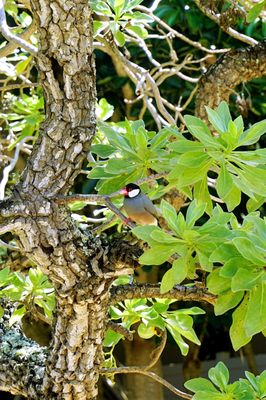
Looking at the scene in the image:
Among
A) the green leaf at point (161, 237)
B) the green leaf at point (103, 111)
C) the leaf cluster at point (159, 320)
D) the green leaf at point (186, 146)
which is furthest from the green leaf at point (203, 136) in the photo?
the green leaf at point (103, 111)

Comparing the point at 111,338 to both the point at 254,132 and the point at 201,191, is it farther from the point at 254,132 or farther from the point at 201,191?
the point at 254,132

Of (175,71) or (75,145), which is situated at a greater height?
(75,145)

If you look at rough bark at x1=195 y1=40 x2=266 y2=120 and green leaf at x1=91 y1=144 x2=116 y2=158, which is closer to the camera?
green leaf at x1=91 y1=144 x2=116 y2=158

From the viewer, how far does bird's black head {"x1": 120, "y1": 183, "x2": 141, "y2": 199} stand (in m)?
1.34

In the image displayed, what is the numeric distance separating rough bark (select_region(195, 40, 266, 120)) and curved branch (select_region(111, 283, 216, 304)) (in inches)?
24.5

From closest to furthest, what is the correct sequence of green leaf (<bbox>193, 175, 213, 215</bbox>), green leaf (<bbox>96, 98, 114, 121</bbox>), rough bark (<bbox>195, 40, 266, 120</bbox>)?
green leaf (<bbox>193, 175, 213, 215</bbox>)
rough bark (<bbox>195, 40, 266, 120</bbox>)
green leaf (<bbox>96, 98, 114, 121</bbox>)

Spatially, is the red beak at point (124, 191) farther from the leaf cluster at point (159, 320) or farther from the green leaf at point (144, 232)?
the leaf cluster at point (159, 320)

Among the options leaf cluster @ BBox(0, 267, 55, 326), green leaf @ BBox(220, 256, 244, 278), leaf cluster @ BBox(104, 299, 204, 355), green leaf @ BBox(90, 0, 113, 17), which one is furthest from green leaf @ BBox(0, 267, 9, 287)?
green leaf @ BBox(220, 256, 244, 278)

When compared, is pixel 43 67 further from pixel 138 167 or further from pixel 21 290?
pixel 21 290

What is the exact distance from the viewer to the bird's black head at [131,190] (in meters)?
1.34

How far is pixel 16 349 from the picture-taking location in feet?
5.45

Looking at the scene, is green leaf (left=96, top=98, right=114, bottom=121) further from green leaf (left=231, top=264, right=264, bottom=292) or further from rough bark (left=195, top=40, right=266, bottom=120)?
green leaf (left=231, top=264, right=264, bottom=292)

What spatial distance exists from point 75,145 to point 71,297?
27 cm

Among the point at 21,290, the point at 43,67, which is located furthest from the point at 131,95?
the point at 43,67
